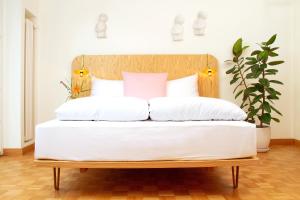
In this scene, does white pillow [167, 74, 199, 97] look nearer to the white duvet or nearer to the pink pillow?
the pink pillow

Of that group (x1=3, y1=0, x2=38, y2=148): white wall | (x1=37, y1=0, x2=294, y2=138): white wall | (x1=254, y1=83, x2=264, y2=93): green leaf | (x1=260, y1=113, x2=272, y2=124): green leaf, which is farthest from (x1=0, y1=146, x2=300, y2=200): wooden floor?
(x1=37, y1=0, x2=294, y2=138): white wall

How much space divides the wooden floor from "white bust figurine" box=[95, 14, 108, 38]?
1.85 m

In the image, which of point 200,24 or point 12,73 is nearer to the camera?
point 12,73

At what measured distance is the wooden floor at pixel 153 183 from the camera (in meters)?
2.01

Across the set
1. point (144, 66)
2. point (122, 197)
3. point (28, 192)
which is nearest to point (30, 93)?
point (144, 66)

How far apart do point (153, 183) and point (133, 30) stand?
2363 millimetres

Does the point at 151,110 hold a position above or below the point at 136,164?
above

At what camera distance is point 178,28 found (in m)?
4.05

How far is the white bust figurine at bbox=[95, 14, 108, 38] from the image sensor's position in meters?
3.99

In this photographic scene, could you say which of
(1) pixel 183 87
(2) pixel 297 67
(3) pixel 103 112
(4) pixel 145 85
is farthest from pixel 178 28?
(3) pixel 103 112

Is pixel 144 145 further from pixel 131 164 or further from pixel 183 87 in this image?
pixel 183 87

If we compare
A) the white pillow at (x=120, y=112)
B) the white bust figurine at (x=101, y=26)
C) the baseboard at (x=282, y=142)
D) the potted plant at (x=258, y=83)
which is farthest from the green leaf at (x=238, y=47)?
the white pillow at (x=120, y=112)

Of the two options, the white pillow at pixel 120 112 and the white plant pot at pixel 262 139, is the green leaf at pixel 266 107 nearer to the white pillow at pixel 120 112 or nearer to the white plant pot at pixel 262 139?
the white plant pot at pixel 262 139

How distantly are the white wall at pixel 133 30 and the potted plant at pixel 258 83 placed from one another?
0.57 feet
